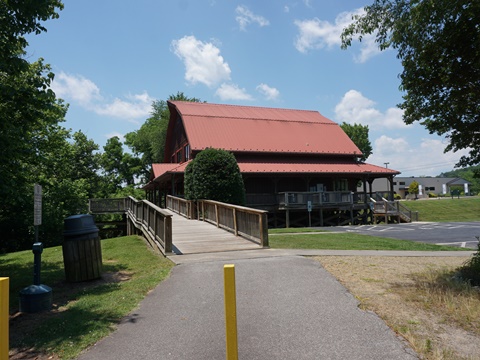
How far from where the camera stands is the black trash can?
821cm

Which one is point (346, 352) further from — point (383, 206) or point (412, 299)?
point (383, 206)

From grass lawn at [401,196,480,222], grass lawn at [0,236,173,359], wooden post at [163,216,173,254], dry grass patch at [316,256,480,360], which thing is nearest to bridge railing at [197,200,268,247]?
dry grass patch at [316,256,480,360]

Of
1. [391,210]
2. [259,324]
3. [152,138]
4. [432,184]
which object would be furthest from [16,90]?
[432,184]

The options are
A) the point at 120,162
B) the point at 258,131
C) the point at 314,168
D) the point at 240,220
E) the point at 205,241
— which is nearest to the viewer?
the point at 205,241

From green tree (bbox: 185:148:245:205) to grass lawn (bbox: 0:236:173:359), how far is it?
7789 mm

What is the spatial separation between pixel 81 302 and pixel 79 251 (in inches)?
77.4

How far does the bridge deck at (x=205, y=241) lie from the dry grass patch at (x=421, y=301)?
9.83 feet

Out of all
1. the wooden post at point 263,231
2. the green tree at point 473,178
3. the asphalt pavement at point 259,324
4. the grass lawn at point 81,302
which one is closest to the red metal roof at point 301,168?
the green tree at point 473,178

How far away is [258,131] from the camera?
3139cm

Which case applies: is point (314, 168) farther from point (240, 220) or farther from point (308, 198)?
point (240, 220)

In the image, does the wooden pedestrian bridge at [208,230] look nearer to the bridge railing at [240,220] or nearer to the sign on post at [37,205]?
the bridge railing at [240,220]

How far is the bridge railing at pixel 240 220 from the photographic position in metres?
11.0

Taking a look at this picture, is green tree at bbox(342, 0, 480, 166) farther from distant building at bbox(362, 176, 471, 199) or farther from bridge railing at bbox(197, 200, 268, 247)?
distant building at bbox(362, 176, 471, 199)

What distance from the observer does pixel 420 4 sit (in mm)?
6285
